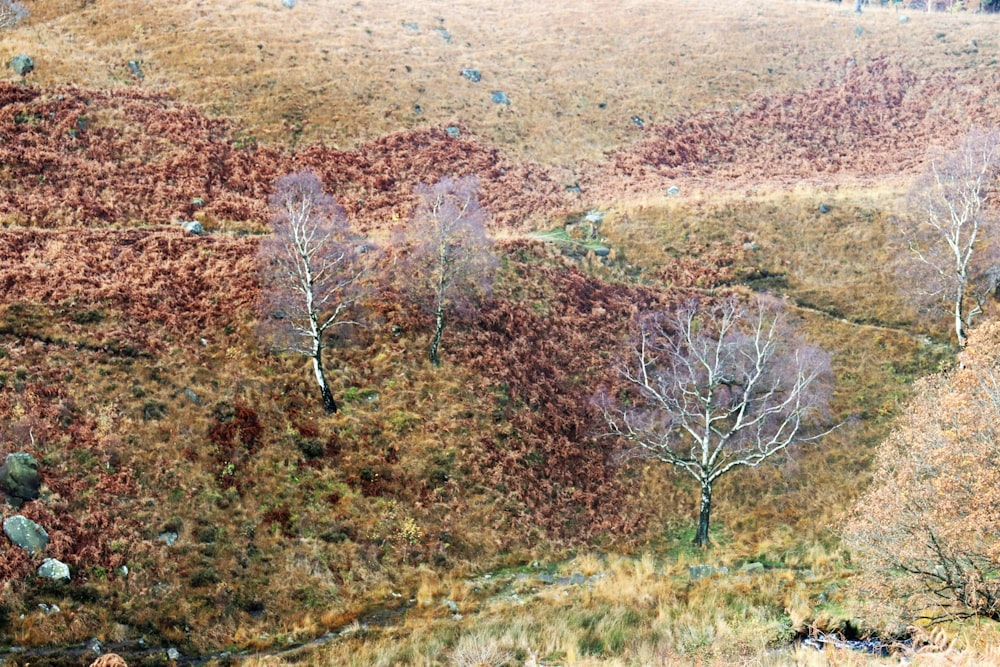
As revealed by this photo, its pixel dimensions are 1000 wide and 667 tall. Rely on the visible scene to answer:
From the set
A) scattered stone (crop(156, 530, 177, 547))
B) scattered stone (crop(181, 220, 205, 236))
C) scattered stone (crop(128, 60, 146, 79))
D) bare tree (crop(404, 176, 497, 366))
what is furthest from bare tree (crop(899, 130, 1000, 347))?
scattered stone (crop(128, 60, 146, 79))

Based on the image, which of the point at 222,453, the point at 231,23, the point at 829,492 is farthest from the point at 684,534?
the point at 231,23

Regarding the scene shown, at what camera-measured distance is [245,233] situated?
42.8 meters

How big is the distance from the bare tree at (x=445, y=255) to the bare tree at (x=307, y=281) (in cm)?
355

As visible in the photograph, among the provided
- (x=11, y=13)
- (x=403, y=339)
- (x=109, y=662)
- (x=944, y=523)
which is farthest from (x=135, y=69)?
(x=944, y=523)

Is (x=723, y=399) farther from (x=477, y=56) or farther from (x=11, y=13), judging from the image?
(x=11, y=13)

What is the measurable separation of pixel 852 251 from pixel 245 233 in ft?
A: 132

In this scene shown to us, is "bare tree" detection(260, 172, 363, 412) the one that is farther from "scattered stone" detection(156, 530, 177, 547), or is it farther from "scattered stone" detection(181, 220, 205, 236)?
"scattered stone" detection(156, 530, 177, 547)

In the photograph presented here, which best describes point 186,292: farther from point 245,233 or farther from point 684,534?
point 684,534

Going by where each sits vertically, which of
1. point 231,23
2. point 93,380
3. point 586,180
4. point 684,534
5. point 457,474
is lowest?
point 684,534

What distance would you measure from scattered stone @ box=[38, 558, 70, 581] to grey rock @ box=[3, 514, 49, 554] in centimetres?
60

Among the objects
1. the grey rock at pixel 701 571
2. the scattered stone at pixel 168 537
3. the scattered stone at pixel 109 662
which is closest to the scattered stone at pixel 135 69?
the scattered stone at pixel 168 537

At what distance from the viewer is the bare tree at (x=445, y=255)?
34094 mm

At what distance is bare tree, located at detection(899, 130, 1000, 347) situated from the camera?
3959cm

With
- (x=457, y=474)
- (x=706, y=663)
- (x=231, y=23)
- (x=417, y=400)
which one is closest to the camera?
(x=706, y=663)
